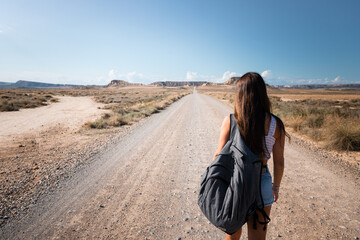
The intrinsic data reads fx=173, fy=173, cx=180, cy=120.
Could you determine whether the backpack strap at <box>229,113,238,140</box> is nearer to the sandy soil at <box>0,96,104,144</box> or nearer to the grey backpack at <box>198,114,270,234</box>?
the grey backpack at <box>198,114,270,234</box>

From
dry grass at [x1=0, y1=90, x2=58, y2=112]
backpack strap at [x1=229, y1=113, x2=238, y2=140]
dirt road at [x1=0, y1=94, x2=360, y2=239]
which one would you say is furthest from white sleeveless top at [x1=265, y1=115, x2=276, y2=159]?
dry grass at [x1=0, y1=90, x2=58, y2=112]

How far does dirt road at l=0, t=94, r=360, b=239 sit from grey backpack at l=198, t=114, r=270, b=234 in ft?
5.17

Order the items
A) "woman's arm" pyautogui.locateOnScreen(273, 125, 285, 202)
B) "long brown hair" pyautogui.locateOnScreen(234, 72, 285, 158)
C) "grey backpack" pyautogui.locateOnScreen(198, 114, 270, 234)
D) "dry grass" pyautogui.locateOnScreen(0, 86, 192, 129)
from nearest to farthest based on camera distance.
A: "grey backpack" pyautogui.locateOnScreen(198, 114, 270, 234)
"long brown hair" pyautogui.locateOnScreen(234, 72, 285, 158)
"woman's arm" pyautogui.locateOnScreen(273, 125, 285, 202)
"dry grass" pyautogui.locateOnScreen(0, 86, 192, 129)

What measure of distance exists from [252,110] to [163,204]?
2621 mm

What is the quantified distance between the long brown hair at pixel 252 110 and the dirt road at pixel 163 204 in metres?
1.90

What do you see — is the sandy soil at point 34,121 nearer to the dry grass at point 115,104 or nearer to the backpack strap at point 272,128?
the dry grass at point 115,104

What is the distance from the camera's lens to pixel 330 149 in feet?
19.3

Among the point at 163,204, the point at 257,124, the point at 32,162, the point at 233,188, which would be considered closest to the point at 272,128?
the point at 257,124

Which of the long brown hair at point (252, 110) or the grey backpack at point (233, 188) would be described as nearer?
the grey backpack at point (233, 188)

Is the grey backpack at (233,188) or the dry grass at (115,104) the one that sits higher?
the grey backpack at (233,188)

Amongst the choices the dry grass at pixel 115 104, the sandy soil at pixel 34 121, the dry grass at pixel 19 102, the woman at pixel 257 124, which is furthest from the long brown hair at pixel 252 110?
the dry grass at pixel 19 102

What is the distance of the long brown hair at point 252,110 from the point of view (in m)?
1.35

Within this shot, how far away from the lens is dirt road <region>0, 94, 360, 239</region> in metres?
2.57

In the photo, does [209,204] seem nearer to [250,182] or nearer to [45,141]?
[250,182]
